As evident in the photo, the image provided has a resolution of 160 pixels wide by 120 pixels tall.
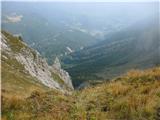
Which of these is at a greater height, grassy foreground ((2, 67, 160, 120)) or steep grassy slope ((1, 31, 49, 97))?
steep grassy slope ((1, 31, 49, 97))

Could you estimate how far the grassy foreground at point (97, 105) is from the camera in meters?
14.4

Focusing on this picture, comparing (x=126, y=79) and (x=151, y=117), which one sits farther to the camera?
(x=126, y=79)

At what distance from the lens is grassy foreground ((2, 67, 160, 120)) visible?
47.2 feet

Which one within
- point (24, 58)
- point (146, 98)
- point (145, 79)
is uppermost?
point (24, 58)

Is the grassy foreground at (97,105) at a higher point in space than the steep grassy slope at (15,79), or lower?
lower

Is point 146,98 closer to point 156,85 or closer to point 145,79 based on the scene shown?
point 156,85

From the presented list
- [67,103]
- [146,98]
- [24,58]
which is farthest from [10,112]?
[24,58]

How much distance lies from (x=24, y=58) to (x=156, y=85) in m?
45.3

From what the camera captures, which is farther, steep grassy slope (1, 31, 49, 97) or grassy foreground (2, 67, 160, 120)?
steep grassy slope (1, 31, 49, 97)

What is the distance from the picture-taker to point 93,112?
49.6 feet

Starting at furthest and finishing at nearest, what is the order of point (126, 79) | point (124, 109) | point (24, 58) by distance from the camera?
point (24, 58), point (126, 79), point (124, 109)

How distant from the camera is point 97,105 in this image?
16.4m

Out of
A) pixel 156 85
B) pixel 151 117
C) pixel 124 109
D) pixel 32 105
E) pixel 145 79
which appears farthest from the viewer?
pixel 145 79

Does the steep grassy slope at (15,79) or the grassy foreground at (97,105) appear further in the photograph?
the steep grassy slope at (15,79)
